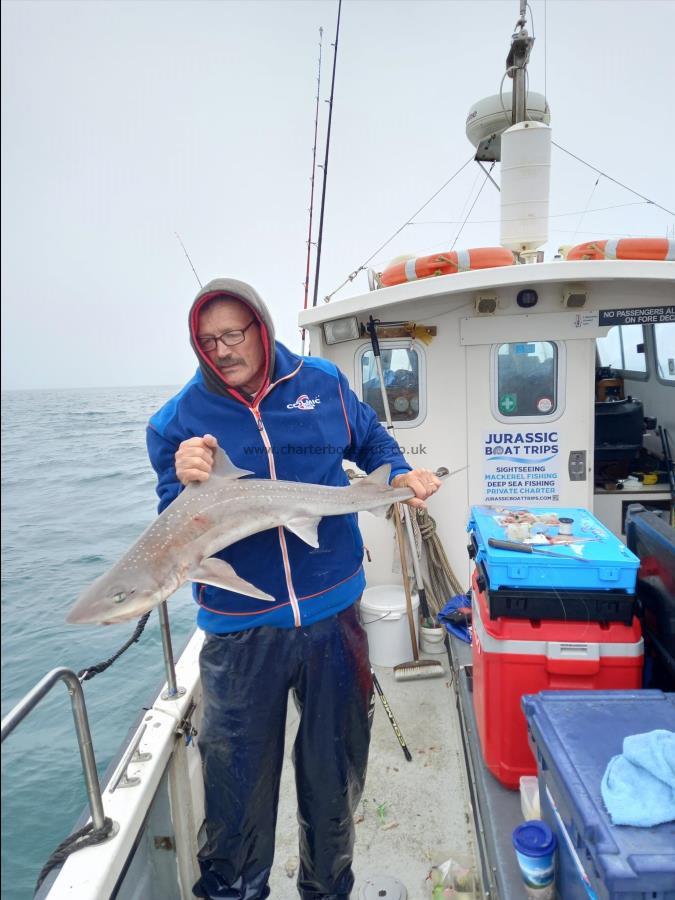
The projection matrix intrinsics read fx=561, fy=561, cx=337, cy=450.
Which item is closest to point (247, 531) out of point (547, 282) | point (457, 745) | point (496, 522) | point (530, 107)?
point (496, 522)

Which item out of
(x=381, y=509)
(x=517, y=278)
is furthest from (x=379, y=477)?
(x=517, y=278)

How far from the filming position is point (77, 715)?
1.62 meters

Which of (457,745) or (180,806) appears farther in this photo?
(457,745)

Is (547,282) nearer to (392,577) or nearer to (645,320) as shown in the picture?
(645,320)

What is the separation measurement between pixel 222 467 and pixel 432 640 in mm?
3309

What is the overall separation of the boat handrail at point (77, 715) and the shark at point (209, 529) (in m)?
0.16

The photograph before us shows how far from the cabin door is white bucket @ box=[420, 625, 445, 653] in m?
1.23

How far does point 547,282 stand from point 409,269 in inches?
44.9

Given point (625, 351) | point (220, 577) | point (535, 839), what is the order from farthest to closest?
point (625, 351)
point (535, 839)
point (220, 577)

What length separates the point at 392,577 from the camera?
5.20 m

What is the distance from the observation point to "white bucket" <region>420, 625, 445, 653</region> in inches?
183

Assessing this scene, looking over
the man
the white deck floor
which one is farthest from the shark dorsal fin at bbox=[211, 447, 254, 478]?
the white deck floor

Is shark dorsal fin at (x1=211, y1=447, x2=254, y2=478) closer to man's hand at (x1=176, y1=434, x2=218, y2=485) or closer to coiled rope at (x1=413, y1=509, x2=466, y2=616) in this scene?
man's hand at (x1=176, y1=434, x2=218, y2=485)

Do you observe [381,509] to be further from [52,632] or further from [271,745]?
[52,632]
